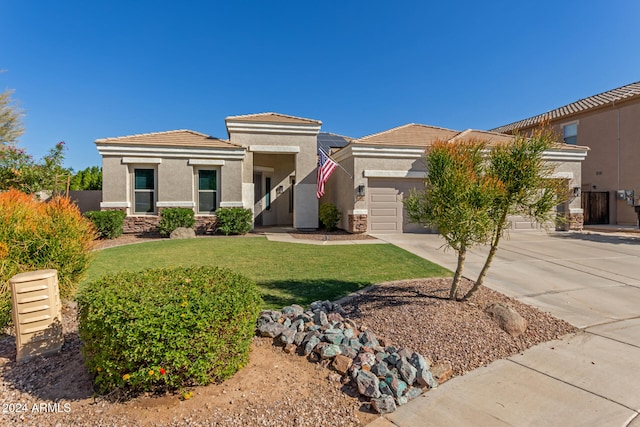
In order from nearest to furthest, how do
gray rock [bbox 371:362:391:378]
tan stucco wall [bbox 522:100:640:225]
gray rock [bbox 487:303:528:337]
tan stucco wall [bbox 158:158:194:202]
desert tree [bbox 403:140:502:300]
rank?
gray rock [bbox 371:362:391:378] → gray rock [bbox 487:303:528:337] → desert tree [bbox 403:140:502:300] → tan stucco wall [bbox 158:158:194:202] → tan stucco wall [bbox 522:100:640:225]

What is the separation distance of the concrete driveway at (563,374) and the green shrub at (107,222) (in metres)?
12.8

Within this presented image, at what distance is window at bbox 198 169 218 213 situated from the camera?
14.9 m

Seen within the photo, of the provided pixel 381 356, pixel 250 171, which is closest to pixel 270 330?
pixel 381 356

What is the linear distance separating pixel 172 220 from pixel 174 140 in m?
3.67

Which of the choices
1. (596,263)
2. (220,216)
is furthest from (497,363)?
(220,216)

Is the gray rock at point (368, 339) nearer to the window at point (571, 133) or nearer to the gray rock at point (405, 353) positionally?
the gray rock at point (405, 353)

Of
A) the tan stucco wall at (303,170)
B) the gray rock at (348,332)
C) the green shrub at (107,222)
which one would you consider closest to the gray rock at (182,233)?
the green shrub at (107,222)

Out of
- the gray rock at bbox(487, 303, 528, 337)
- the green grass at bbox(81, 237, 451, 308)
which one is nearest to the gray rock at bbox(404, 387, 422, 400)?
the gray rock at bbox(487, 303, 528, 337)

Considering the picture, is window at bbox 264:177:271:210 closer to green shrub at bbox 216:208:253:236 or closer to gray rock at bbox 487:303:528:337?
green shrub at bbox 216:208:253:236

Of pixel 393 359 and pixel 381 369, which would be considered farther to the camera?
pixel 393 359

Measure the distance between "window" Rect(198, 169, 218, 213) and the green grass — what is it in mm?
3068

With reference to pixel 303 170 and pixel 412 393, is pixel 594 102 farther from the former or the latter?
pixel 412 393

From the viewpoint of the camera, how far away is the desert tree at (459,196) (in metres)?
4.52

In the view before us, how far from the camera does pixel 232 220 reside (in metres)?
14.1
